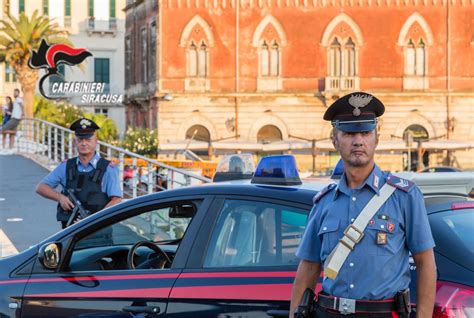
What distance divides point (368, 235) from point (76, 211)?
4629 millimetres

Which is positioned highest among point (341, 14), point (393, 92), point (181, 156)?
point (341, 14)

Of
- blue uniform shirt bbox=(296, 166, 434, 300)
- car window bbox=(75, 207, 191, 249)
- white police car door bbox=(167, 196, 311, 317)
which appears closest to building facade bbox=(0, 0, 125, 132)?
car window bbox=(75, 207, 191, 249)

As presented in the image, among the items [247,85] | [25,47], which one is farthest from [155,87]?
[25,47]

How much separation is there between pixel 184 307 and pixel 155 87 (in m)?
49.6

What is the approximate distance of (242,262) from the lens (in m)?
5.13

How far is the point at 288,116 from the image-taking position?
177ft

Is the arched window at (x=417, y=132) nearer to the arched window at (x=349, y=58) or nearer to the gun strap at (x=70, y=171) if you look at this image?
the arched window at (x=349, y=58)

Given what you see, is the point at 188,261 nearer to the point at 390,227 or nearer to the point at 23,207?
the point at 390,227

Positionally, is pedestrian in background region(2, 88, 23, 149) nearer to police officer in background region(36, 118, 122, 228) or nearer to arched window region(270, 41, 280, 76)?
police officer in background region(36, 118, 122, 228)

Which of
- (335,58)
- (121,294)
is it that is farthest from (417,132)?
(121,294)

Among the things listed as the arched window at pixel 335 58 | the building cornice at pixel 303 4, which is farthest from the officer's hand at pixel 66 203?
the arched window at pixel 335 58

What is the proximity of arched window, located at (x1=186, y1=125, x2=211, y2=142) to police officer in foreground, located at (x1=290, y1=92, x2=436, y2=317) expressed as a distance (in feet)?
163

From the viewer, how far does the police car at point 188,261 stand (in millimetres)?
4992

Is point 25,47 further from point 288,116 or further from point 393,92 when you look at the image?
point 393,92
